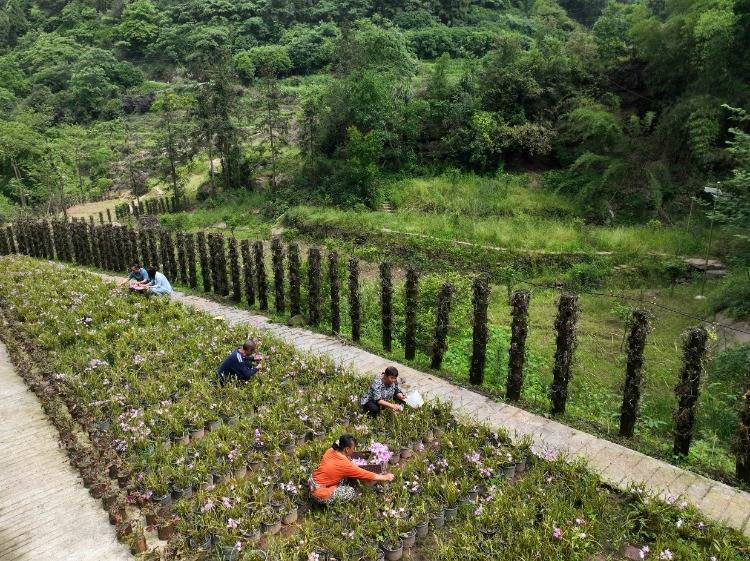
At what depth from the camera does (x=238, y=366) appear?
8141mm

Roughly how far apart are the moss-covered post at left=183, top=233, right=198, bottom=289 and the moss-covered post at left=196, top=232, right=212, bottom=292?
403mm

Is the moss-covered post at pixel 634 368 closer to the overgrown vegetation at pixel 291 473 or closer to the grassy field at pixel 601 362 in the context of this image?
the grassy field at pixel 601 362

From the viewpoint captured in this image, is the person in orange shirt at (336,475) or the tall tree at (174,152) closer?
the person in orange shirt at (336,475)

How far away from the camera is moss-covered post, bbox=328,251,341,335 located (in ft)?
34.0

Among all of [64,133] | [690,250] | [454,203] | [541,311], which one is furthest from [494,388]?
[64,133]

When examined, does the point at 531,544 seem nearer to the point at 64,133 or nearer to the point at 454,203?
the point at 454,203

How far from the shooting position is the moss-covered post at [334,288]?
10375mm

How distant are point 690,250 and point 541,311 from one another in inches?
239

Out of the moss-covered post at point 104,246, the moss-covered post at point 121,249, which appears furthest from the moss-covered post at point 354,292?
the moss-covered post at point 104,246

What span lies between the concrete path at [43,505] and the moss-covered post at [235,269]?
519cm

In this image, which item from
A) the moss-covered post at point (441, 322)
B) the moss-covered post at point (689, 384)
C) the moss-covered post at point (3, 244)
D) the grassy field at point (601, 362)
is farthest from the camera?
the moss-covered post at point (3, 244)

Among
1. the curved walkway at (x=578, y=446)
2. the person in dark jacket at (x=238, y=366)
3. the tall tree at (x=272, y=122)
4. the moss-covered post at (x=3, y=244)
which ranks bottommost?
the moss-covered post at (x=3, y=244)

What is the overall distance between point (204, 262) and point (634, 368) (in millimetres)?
10157

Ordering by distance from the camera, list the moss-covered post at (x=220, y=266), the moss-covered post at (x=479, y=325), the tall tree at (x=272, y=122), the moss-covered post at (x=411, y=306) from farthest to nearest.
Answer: the tall tree at (x=272, y=122)
the moss-covered post at (x=220, y=266)
the moss-covered post at (x=411, y=306)
the moss-covered post at (x=479, y=325)
